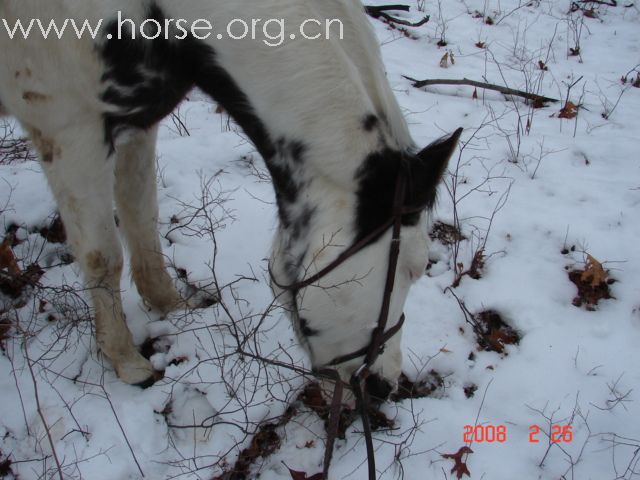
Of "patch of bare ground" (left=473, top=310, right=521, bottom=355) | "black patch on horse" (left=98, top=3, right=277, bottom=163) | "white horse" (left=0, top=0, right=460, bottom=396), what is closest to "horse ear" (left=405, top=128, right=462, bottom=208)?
"white horse" (left=0, top=0, right=460, bottom=396)

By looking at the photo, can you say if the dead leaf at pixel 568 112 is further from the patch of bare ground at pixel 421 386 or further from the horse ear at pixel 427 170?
the horse ear at pixel 427 170

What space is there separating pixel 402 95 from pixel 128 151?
2.82 m

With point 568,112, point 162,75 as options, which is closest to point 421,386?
point 162,75

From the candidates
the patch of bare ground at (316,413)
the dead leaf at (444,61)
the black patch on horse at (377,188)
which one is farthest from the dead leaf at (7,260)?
the dead leaf at (444,61)

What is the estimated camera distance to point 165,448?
238 cm

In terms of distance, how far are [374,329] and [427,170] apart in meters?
0.60

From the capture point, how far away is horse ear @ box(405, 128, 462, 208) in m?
1.65

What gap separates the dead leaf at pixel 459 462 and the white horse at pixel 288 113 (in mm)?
514

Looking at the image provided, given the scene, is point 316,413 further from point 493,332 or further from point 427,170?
point 427,170

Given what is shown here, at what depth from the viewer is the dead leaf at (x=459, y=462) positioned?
225cm

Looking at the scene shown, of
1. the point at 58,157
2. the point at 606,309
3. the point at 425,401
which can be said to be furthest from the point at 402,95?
the point at 58,157

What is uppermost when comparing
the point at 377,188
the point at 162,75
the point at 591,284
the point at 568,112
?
the point at 162,75
